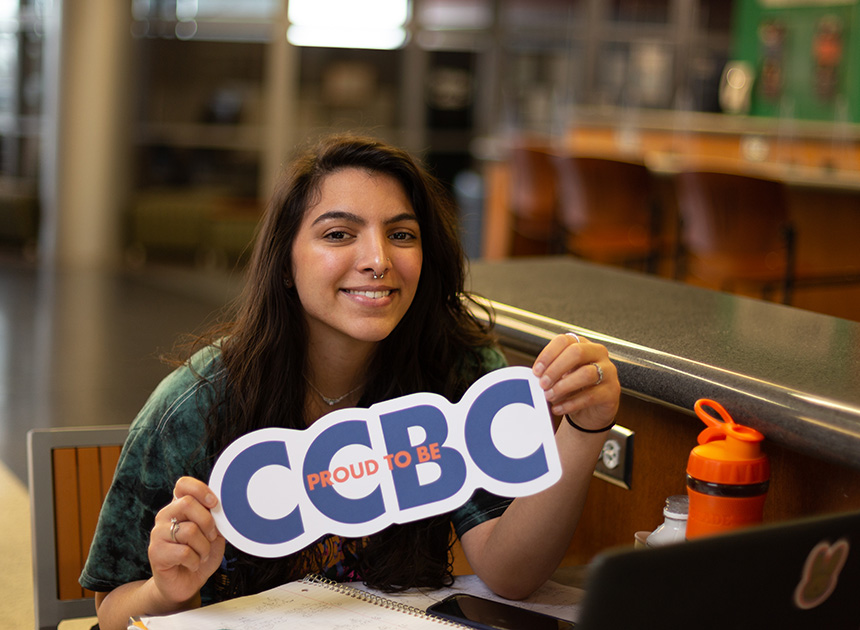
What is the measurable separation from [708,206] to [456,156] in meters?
6.69

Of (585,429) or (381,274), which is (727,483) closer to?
(585,429)

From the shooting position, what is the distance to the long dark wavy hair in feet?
4.52

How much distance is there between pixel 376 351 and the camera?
155 centimetres

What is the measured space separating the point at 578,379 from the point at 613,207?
3.81m

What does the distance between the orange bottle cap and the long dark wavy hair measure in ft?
1.31

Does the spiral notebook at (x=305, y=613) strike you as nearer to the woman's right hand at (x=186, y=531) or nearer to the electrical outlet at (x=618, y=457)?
the woman's right hand at (x=186, y=531)

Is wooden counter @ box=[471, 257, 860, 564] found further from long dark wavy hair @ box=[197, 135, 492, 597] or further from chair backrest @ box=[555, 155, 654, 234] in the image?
chair backrest @ box=[555, 155, 654, 234]

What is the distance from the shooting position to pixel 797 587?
83 cm

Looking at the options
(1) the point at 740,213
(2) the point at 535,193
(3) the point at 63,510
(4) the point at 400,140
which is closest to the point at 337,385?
(3) the point at 63,510

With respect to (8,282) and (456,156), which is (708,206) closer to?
(8,282)

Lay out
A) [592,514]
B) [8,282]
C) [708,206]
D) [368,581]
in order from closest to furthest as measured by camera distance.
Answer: [368,581], [592,514], [708,206], [8,282]

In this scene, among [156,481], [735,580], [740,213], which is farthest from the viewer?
[740,213]

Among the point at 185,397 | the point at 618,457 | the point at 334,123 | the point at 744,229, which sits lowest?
the point at 618,457

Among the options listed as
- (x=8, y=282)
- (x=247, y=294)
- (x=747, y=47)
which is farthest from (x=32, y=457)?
(x=747, y=47)
